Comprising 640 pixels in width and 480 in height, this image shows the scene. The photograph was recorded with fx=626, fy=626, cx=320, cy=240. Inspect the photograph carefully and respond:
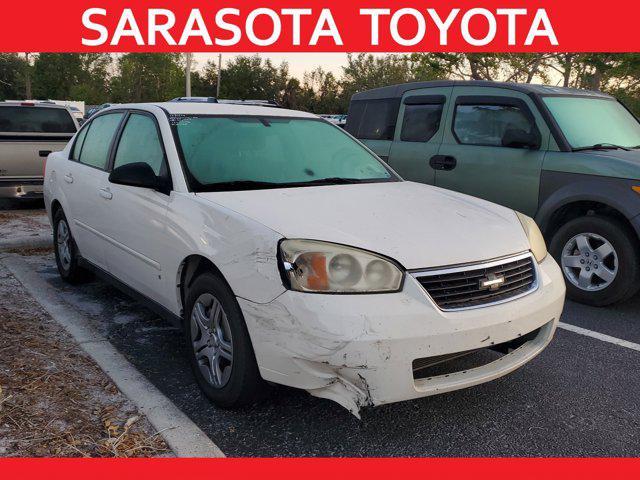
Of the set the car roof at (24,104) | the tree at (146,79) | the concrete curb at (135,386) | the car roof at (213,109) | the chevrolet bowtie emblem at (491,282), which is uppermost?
the tree at (146,79)

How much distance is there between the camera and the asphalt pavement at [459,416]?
9.60 ft

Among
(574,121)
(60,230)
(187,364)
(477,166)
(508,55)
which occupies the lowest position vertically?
(187,364)

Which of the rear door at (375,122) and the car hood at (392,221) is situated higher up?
the rear door at (375,122)

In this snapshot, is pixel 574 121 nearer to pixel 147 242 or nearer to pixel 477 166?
pixel 477 166

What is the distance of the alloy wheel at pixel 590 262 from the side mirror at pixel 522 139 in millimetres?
942

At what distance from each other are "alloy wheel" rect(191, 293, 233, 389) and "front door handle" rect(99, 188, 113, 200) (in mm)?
1468

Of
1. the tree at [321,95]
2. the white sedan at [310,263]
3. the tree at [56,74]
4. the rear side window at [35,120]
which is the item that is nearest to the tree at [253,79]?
the tree at [321,95]

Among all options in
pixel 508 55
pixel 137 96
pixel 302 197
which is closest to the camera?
pixel 302 197

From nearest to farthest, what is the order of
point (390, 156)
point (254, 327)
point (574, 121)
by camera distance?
point (254, 327), point (574, 121), point (390, 156)

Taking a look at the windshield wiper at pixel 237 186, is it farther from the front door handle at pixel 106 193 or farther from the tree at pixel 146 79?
the tree at pixel 146 79

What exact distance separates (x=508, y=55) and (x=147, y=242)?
24.4 metres

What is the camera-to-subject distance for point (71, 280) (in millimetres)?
5438

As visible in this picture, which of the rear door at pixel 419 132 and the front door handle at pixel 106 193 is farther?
the rear door at pixel 419 132

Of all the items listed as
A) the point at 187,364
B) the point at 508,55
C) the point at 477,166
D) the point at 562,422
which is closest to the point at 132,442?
the point at 187,364
